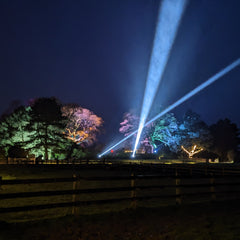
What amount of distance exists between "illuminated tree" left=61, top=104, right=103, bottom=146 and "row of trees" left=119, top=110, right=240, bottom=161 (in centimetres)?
1333

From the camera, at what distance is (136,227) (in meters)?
6.18

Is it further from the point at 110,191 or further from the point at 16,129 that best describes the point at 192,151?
the point at 110,191

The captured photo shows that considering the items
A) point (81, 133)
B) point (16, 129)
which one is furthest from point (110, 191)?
point (81, 133)

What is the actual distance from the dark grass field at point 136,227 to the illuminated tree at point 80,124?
48218 millimetres

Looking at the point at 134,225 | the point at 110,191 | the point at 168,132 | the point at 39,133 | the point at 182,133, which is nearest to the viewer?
the point at 134,225

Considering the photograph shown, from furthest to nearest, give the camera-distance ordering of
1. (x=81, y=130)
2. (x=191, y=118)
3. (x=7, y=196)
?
(x=191, y=118)
(x=81, y=130)
(x=7, y=196)

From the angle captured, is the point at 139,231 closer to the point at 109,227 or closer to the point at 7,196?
the point at 109,227

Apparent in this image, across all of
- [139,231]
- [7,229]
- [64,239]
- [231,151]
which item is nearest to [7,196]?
[7,229]

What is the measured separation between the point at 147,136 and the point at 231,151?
24.3 metres

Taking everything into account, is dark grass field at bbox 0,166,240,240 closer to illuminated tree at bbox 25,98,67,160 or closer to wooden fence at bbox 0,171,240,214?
wooden fence at bbox 0,171,240,214

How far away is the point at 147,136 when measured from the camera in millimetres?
64938

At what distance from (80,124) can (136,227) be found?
50980 millimetres

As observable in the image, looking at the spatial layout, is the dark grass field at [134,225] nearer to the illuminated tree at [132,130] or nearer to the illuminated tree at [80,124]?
the illuminated tree at [80,124]

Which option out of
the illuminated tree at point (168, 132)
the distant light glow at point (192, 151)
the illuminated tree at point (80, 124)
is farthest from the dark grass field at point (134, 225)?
the distant light glow at point (192, 151)
